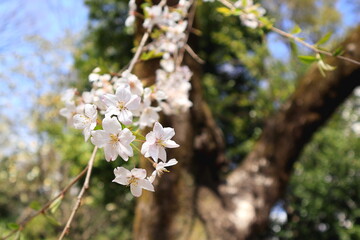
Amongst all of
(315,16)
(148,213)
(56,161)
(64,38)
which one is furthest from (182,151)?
(315,16)

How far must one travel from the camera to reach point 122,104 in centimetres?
53

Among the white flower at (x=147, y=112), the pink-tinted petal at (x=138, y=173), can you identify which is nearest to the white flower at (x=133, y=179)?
the pink-tinted petal at (x=138, y=173)

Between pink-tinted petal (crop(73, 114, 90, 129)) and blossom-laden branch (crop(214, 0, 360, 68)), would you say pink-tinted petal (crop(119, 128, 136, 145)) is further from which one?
blossom-laden branch (crop(214, 0, 360, 68))

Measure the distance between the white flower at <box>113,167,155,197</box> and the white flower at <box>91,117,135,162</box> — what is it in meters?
0.04

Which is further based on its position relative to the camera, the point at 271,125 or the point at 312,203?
the point at 312,203

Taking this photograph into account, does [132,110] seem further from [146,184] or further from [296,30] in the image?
[296,30]

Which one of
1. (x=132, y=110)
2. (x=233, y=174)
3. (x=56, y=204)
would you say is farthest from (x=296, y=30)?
(x=233, y=174)

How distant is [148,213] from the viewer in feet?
6.37

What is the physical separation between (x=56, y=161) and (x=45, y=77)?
5.01ft

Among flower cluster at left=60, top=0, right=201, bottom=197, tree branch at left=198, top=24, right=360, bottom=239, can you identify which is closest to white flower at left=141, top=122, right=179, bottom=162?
flower cluster at left=60, top=0, right=201, bottom=197

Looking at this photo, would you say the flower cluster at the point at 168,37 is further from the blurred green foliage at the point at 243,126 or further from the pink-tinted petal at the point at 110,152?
the blurred green foliage at the point at 243,126

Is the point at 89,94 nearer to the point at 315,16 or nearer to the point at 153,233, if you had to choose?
the point at 153,233

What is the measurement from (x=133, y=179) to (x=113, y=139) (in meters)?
0.08

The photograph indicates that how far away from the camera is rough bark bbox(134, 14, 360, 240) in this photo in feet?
6.28
